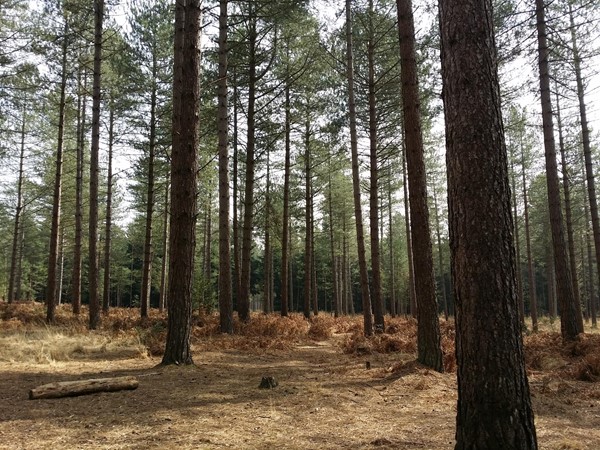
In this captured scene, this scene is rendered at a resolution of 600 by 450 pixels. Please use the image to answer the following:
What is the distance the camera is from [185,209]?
24.9ft

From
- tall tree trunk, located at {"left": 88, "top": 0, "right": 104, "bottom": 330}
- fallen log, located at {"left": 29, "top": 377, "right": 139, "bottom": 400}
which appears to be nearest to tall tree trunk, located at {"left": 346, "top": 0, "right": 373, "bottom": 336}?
tall tree trunk, located at {"left": 88, "top": 0, "right": 104, "bottom": 330}

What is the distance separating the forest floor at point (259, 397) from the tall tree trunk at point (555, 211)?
2.22 ft

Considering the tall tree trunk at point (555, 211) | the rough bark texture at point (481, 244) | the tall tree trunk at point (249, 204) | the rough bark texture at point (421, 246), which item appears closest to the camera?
the rough bark texture at point (481, 244)

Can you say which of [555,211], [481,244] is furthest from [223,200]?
[481,244]

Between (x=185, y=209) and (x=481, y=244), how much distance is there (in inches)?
221

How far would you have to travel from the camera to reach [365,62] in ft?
48.5

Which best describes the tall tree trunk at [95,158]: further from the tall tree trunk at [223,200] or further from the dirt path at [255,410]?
the dirt path at [255,410]

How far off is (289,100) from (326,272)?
35425 millimetres

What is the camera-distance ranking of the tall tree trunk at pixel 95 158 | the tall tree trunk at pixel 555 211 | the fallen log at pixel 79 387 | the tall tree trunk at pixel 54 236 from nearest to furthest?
1. the fallen log at pixel 79 387
2. the tall tree trunk at pixel 555 211
3. the tall tree trunk at pixel 95 158
4. the tall tree trunk at pixel 54 236

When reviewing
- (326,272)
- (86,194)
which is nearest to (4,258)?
(86,194)

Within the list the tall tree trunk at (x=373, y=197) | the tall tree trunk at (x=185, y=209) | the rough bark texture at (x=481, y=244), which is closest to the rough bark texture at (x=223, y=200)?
the tall tree trunk at (x=185, y=209)

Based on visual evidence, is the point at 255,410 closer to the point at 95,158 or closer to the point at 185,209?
the point at 185,209

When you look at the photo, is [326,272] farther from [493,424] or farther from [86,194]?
[493,424]

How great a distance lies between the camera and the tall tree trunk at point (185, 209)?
7445mm
